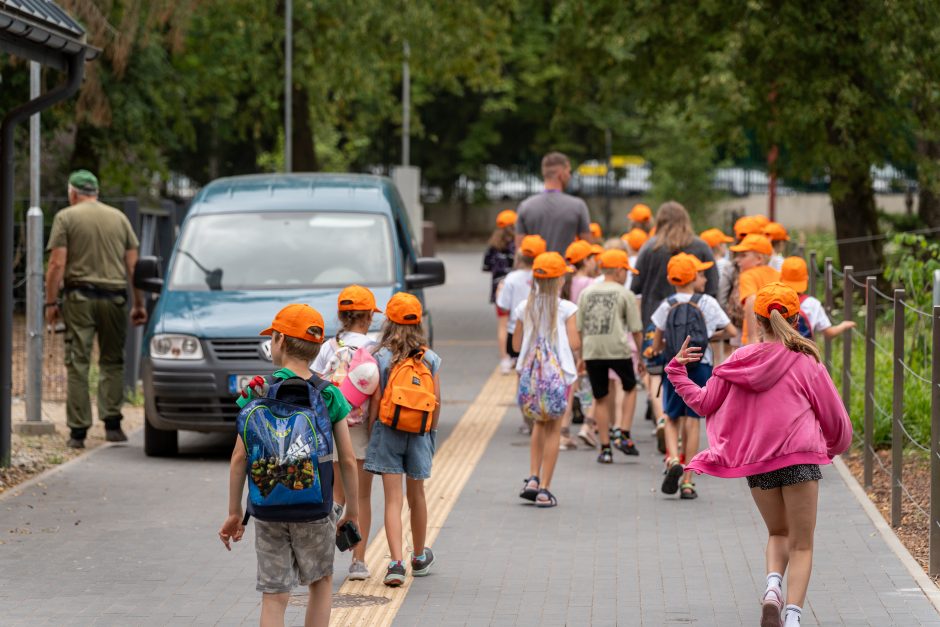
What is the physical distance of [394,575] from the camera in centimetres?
776

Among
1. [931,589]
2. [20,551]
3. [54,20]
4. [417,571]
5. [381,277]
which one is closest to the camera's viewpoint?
[931,589]

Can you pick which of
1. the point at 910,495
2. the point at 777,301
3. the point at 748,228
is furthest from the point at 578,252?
the point at 777,301

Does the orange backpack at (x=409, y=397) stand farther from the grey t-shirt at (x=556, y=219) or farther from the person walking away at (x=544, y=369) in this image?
the grey t-shirt at (x=556, y=219)

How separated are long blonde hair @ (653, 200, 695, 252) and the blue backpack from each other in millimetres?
6299

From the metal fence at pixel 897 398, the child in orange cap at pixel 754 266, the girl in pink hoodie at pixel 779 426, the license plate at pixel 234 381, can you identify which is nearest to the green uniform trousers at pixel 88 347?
the license plate at pixel 234 381

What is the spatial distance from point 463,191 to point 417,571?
1771 inches

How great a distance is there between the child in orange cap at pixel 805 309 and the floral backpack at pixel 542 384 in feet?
5.06

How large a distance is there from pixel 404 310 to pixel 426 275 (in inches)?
184

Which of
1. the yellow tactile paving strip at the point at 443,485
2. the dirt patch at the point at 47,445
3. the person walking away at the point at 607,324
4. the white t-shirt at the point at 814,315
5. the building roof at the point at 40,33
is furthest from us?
the person walking away at the point at 607,324

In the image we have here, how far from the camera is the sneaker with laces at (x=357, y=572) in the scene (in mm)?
7906

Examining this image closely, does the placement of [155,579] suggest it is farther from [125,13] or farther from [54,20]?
[125,13]

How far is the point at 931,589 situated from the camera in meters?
7.57

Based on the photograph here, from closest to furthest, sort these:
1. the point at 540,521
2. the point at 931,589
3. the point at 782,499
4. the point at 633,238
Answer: the point at 782,499, the point at 931,589, the point at 540,521, the point at 633,238

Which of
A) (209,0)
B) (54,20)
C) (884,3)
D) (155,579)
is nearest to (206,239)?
A: (54,20)
